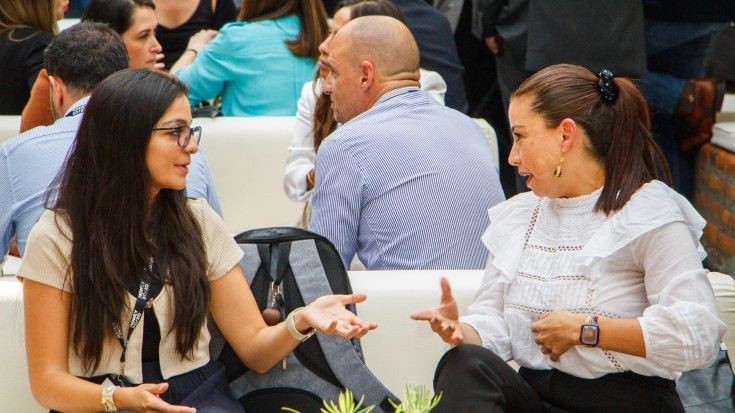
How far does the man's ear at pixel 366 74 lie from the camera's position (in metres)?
3.52

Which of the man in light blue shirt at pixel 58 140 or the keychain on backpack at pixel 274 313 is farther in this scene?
the man in light blue shirt at pixel 58 140

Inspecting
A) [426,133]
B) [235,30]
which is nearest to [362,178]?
[426,133]

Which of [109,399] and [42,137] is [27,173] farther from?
[109,399]

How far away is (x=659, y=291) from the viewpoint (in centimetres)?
231

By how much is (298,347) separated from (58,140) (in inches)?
43.4

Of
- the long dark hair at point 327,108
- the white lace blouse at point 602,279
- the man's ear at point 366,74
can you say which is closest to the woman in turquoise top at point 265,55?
the long dark hair at point 327,108

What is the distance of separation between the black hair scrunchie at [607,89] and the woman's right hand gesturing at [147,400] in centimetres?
121

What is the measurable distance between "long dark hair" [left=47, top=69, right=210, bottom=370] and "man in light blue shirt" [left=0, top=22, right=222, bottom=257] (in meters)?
0.47

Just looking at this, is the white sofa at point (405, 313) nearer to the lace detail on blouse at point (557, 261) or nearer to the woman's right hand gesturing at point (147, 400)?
the lace detail on blouse at point (557, 261)

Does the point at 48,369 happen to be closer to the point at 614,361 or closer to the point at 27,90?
the point at 614,361

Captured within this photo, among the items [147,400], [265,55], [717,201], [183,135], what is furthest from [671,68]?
[147,400]

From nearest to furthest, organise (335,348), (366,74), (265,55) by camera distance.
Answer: (335,348)
(366,74)
(265,55)

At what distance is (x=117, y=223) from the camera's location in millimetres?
2529

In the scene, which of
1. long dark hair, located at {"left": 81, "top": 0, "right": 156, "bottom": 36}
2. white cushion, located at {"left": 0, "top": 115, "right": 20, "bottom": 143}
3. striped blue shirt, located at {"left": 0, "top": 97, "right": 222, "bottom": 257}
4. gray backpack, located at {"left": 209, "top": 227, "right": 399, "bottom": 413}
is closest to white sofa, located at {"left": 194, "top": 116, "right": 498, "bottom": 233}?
long dark hair, located at {"left": 81, "top": 0, "right": 156, "bottom": 36}
